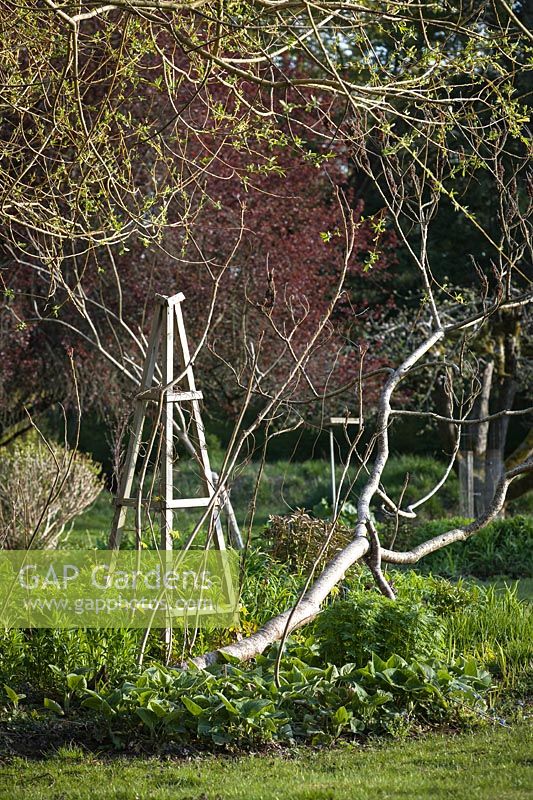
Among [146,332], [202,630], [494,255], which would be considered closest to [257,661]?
[202,630]

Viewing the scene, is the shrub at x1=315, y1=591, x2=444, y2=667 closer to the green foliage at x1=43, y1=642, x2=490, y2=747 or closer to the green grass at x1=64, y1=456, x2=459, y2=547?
the green foliage at x1=43, y1=642, x2=490, y2=747

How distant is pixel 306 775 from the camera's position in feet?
11.5

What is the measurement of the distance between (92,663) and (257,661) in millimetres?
763

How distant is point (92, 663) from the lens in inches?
177

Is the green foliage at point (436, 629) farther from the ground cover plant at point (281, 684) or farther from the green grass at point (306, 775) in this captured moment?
the green grass at point (306, 775)

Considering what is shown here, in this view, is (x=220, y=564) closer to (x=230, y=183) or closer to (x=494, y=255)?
(x=230, y=183)

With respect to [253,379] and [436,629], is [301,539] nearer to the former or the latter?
[436,629]

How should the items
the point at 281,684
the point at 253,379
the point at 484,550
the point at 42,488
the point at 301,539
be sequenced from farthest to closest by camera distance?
the point at 484,550
the point at 42,488
the point at 301,539
the point at 281,684
the point at 253,379

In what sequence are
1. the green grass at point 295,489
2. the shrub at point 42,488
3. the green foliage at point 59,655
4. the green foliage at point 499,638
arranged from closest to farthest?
the green foliage at point 59,655 < the green foliage at point 499,638 < the shrub at point 42,488 < the green grass at point 295,489

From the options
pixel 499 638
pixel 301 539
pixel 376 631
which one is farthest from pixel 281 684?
pixel 301 539

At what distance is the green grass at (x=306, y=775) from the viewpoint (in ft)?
10.8

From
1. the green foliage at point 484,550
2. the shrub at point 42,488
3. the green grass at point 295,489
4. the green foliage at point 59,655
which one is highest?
the green foliage at point 59,655

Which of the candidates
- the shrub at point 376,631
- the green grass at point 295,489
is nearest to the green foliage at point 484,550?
the green grass at point 295,489

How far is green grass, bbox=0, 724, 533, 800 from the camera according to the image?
10.8 ft
